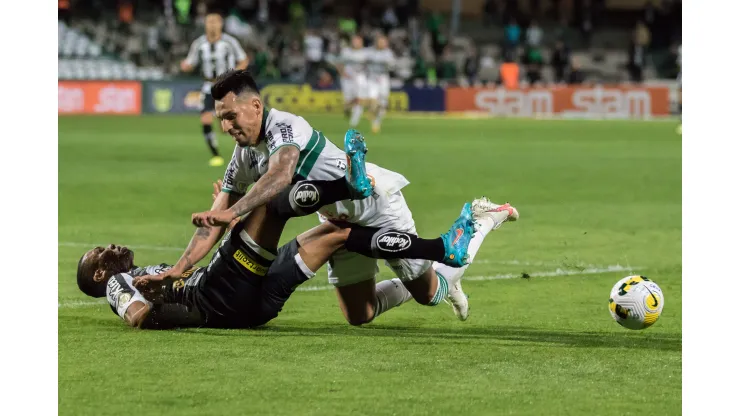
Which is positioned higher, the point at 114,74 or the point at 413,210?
the point at 114,74

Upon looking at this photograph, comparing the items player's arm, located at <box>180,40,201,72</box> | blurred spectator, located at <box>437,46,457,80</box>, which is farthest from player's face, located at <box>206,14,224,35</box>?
blurred spectator, located at <box>437,46,457,80</box>

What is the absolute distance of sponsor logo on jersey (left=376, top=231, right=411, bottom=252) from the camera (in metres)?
6.69

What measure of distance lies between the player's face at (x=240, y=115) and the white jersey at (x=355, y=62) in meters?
24.2

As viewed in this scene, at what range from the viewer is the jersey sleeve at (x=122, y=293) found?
279 inches

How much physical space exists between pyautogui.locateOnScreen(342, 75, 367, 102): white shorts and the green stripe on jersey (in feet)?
74.6

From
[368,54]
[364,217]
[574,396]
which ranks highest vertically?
[368,54]

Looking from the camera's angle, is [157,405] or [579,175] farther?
[579,175]

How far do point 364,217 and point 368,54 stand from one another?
957 inches

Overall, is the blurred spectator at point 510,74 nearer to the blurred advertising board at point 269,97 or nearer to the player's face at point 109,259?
the blurred advertising board at point 269,97

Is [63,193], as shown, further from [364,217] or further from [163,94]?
[163,94]

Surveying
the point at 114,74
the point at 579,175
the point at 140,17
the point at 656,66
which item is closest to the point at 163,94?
the point at 114,74

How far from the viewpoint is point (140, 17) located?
Answer: 40.4 m

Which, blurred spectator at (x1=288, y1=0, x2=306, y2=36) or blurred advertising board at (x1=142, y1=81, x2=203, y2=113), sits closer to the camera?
blurred advertising board at (x1=142, y1=81, x2=203, y2=113)

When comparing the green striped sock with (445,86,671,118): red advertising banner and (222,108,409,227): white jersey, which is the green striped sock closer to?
(222,108,409,227): white jersey
